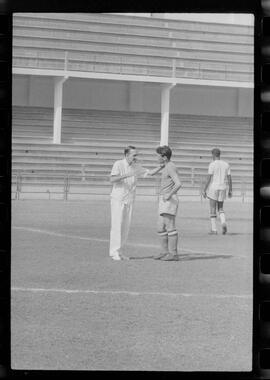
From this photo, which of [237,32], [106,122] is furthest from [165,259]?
[237,32]

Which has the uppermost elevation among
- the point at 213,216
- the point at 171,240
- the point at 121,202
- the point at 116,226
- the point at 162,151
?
the point at 162,151

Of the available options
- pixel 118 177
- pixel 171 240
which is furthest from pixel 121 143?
pixel 171 240

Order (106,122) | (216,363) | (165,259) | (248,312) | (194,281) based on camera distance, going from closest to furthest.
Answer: (248,312), (216,363), (106,122), (194,281), (165,259)

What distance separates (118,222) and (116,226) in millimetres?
78

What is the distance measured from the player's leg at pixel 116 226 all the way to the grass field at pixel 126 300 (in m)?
0.11

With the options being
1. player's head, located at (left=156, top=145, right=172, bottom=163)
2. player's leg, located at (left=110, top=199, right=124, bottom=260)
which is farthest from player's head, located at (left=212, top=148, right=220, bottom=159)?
player's leg, located at (left=110, top=199, right=124, bottom=260)

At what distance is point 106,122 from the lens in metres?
2.68

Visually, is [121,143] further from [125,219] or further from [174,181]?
[125,219]

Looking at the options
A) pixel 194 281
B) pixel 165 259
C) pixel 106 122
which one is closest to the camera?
pixel 106 122

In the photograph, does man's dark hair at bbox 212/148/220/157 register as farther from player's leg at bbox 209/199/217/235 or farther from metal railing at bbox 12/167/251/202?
player's leg at bbox 209/199/217/235

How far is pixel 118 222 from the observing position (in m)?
8.18

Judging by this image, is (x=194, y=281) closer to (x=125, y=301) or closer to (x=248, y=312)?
(x=125, y=301)

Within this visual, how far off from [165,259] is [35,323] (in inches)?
233
